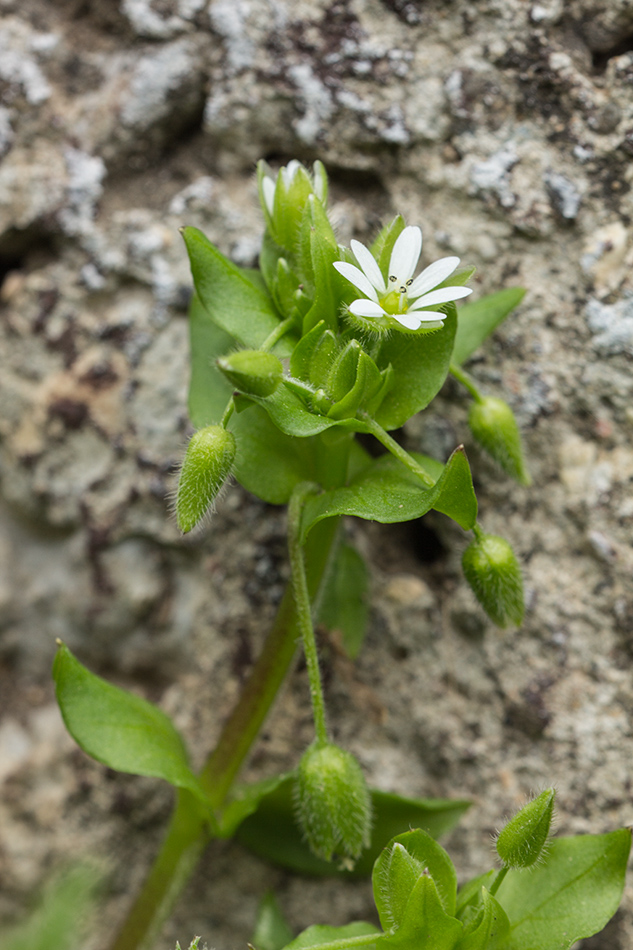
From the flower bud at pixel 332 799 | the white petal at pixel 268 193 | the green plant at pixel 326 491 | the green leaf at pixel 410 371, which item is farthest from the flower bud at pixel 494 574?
the white petal at pixel 268 193

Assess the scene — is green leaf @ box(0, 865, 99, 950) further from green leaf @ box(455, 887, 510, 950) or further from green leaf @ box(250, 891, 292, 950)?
green leaf @ box(250, 891, 292, 950)

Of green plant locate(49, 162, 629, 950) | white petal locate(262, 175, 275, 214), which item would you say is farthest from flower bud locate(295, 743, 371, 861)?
white petal locate(262, 175, 275, 214)

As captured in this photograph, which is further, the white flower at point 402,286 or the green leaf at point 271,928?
the green leaf at point 271,928

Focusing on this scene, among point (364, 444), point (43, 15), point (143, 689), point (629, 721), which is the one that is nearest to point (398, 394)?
point (364, 444)

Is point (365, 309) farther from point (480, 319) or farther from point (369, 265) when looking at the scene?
point (480, 319)

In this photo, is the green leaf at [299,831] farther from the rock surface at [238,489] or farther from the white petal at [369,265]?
the white petal at [369,265]
